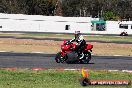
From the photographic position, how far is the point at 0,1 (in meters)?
133

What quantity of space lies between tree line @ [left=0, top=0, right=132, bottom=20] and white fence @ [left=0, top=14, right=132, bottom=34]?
3834 centimetres

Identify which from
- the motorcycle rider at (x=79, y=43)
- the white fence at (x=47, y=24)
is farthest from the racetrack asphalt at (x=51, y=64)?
the white fence at (x=47, y=24)

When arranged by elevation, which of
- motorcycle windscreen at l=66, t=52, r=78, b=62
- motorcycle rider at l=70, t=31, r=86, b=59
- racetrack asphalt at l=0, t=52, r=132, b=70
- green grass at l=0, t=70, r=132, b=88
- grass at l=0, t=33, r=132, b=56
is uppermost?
motorcycle rider at l=70, t=31, r=86, b=59

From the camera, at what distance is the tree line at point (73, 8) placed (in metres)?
131

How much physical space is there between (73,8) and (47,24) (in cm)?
5638

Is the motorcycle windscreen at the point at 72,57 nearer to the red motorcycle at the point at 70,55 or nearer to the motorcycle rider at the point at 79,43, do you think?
the red motorcycle at the point at 70,55

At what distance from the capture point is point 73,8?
14212 cm

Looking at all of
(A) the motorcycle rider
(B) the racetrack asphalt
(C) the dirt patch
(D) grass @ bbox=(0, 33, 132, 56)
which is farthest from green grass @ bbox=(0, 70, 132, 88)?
(C) the dirt patch

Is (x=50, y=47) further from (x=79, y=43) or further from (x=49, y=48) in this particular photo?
(x=79, y=43)

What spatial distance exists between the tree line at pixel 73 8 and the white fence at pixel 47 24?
3834cm

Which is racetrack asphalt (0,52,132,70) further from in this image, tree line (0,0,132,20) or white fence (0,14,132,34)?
tree line (0,0,132,20)

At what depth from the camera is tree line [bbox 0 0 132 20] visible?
13062 centimetres

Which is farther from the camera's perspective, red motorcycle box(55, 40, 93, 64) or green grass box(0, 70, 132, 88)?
red motorcycle box(55, 40, 93, 64)

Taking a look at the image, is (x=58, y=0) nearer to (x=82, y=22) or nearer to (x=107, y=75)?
(x=82, y=22)
